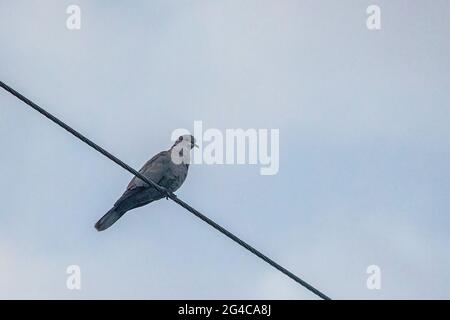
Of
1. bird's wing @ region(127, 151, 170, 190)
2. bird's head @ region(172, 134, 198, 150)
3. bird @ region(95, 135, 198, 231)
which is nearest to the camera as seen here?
bird @ region(95, 135, 198, 231)

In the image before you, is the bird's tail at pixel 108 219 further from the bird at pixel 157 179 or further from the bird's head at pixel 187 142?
the bird's head at pixel 187 142

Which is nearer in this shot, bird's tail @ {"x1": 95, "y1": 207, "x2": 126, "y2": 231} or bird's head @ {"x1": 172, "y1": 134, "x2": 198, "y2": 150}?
bird's tail @ {"x1": 95, "y1": 207, "x2": 126, "y2": 231}

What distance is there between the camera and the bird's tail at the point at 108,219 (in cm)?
939

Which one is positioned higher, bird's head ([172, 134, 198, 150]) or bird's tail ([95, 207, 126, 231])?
bird's head ([172, 134, 198, 150])

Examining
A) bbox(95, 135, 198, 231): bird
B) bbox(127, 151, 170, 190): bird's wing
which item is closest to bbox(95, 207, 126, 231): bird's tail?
bbox(95, 135, 198, 231): bird

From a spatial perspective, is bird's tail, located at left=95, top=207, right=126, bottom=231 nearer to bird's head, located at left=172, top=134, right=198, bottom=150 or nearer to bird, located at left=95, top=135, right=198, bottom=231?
bird, located at left=95, top=135, right=198, bottom=231

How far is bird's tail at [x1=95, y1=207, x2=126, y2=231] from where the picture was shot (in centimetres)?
939

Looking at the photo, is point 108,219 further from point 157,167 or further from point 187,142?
point 187,142

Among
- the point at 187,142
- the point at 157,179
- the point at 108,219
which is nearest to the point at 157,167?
the point at 157,179
